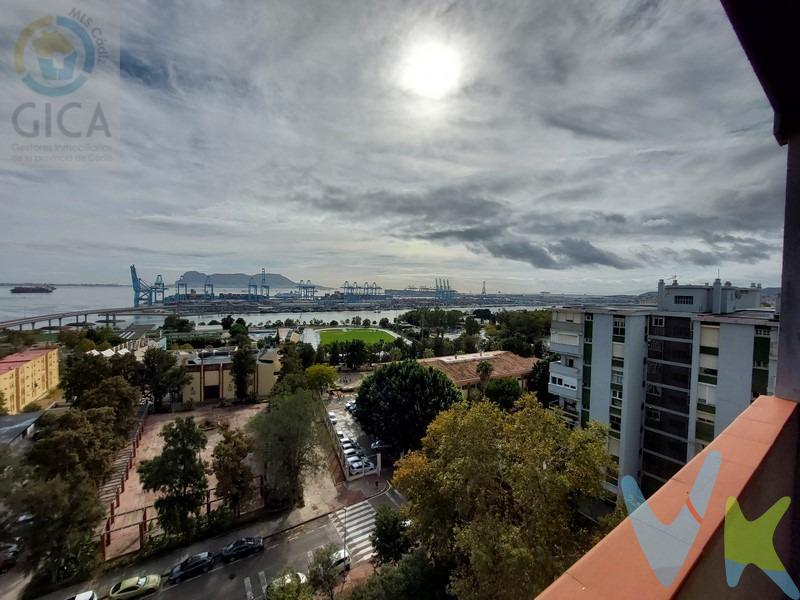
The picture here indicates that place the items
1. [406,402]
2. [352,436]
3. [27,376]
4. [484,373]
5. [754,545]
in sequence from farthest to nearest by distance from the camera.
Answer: [484,373], [27,376], [352,436], [406,402], [754,545]

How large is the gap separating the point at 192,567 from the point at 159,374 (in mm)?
10896

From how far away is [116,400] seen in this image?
11891 millimetres

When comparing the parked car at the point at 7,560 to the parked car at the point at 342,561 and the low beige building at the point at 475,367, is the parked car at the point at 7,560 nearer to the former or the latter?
the parked car at the point at 342,561

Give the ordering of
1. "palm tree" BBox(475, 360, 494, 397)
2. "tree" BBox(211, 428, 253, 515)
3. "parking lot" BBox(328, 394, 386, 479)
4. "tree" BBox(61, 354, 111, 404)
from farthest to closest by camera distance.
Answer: "palm tree" BBox(475, 360, 494, 397)
"tree" BBox(61, 354, 111, 404)
"parking lot" BBox(328, 394, 386, 479)
"tree" BBox(211, 428, 253, 515)

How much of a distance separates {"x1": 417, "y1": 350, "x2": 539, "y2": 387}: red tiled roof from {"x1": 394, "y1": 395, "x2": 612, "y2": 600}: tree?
10839 mm

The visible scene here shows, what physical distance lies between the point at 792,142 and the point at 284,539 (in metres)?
10.6

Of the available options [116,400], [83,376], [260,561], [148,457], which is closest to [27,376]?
[83,376]

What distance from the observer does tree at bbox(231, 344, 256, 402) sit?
17906mm

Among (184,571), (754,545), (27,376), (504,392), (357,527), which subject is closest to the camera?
(754,545)

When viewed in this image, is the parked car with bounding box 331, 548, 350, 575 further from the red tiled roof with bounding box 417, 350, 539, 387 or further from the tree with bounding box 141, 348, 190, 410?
the tree with bounding box 141, 348, 190, 410

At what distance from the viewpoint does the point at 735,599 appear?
1.02 meters

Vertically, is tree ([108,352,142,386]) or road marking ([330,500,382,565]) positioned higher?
tree ([108,352,142,386])

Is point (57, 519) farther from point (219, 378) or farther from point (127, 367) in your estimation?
point (219, 378)

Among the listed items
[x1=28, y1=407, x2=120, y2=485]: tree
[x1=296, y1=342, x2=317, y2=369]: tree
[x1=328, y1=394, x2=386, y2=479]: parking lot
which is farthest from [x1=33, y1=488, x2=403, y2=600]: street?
[x1=296, y1=342, x2=317, y2=369]: tree
